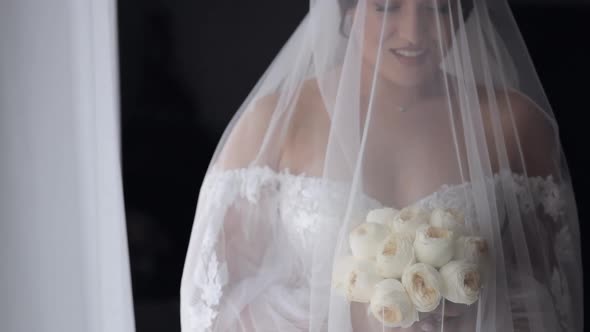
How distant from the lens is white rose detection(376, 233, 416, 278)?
1052 millimetres

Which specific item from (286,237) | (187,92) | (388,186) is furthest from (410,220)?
(187,92)

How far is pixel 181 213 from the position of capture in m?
1.68

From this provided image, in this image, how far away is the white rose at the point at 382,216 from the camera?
1.10 m

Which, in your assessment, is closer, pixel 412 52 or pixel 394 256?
pixel 394 256

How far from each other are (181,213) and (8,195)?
0.74 m

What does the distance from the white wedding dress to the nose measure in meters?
0.26

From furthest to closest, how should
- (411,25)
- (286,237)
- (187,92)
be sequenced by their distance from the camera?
(187,92)
(286,237)
(411,25)

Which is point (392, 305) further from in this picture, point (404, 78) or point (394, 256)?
point (404, 78)

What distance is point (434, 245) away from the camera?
3.45 ft

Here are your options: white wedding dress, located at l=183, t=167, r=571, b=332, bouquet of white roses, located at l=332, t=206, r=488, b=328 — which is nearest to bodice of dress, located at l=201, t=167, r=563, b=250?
white wedding dress, located at l=183, t=167, r=571, b=332

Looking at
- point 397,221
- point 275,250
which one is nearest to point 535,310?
point 397,221

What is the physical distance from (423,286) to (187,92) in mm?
805

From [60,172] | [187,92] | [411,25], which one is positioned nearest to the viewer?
[60,172]

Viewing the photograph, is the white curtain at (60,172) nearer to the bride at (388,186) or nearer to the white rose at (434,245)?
the bride at (388,186)
